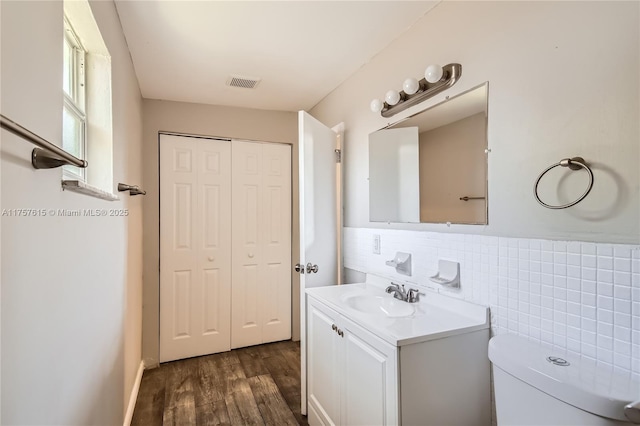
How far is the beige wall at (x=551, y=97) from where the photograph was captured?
0.99m

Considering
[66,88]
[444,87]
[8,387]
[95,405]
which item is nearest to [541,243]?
[444,87]

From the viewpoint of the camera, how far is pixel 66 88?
1294 millimetres

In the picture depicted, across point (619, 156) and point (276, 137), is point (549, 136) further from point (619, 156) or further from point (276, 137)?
point (276, 137)

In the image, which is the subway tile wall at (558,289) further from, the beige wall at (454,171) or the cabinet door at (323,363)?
the cabinet door at (323,363)

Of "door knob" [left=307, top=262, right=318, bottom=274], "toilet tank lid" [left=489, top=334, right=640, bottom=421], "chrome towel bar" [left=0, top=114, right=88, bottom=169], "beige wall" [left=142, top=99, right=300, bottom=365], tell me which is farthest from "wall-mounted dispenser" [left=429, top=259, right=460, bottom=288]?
"beige wall" [left=142, top=99, right=300, bottom=365]

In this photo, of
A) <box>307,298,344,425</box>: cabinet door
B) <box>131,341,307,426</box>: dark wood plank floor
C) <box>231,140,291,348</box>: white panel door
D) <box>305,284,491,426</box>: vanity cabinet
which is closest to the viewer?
<box>305,284,491,426</box>: vanity cabinet

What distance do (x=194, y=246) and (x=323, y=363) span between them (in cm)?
173

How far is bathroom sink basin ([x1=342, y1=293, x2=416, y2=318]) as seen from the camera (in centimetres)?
167

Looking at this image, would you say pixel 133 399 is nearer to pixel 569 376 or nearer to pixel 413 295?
pixel 413 295

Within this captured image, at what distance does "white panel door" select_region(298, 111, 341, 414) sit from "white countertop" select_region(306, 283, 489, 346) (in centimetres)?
50

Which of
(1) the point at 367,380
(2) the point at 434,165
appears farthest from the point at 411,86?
(1) the point at 367,380

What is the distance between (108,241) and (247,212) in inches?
65.8

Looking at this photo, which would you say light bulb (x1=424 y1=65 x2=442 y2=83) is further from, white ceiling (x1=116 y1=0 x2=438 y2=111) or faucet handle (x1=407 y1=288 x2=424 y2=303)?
faucet handle (x1=407 y1=288 x2=424 y2=303)

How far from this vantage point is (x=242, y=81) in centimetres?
254
